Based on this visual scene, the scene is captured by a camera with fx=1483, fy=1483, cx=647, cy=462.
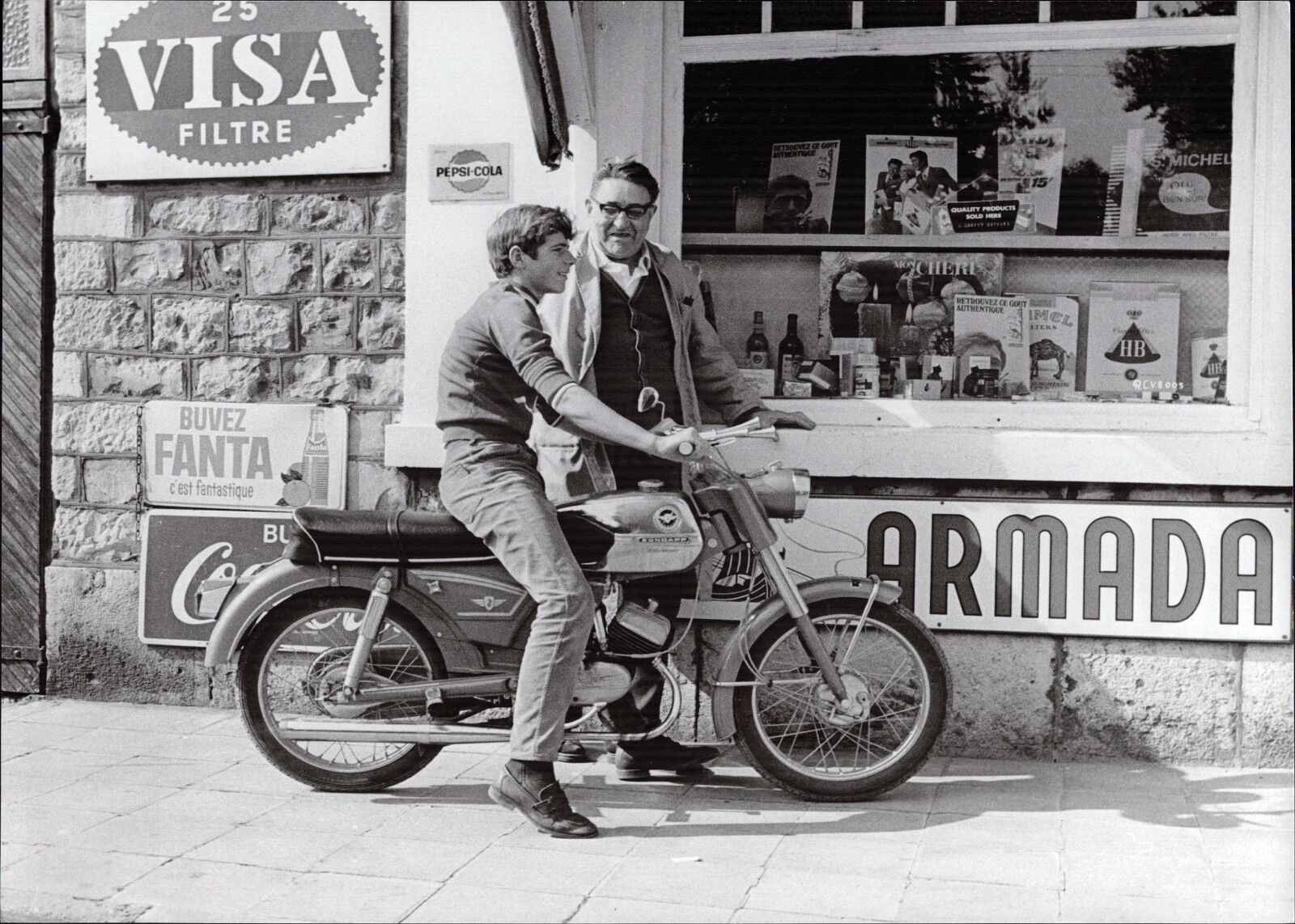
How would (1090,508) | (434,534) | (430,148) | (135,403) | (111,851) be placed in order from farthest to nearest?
(135,403), (430,148), (1090,508), (434,534), (111,851)

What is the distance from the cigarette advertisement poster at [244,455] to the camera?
6074 millimetres

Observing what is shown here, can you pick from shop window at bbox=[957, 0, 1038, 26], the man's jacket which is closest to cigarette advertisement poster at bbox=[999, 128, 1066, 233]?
shop window at bbox=[957, 0, 1038, 26]

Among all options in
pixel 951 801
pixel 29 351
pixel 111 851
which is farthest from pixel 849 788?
pixel 29 351

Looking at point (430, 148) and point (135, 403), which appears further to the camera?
point (135, 403)

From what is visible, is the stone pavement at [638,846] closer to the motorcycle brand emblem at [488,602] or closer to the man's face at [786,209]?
the motorcycle brand emblem at [488,602]

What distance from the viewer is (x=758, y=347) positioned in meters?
6.06

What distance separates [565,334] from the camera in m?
5.11

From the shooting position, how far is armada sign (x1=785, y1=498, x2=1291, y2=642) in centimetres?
537

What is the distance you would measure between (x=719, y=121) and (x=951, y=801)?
2798 millimetres

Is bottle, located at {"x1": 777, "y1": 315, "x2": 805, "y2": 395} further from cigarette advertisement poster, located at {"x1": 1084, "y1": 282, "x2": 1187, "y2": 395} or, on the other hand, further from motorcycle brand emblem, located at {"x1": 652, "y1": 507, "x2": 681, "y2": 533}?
motorcycle brand emblem, located at {"x1": 652, "y1": 507, "x2": 681, "y2": 533}

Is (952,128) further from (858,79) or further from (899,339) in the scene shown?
(899,339)

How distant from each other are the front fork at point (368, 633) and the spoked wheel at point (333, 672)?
3cm

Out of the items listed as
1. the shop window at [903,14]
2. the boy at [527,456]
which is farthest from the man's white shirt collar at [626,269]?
the shop window at [903,14]

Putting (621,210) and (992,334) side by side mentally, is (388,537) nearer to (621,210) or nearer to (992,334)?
(621,210)
